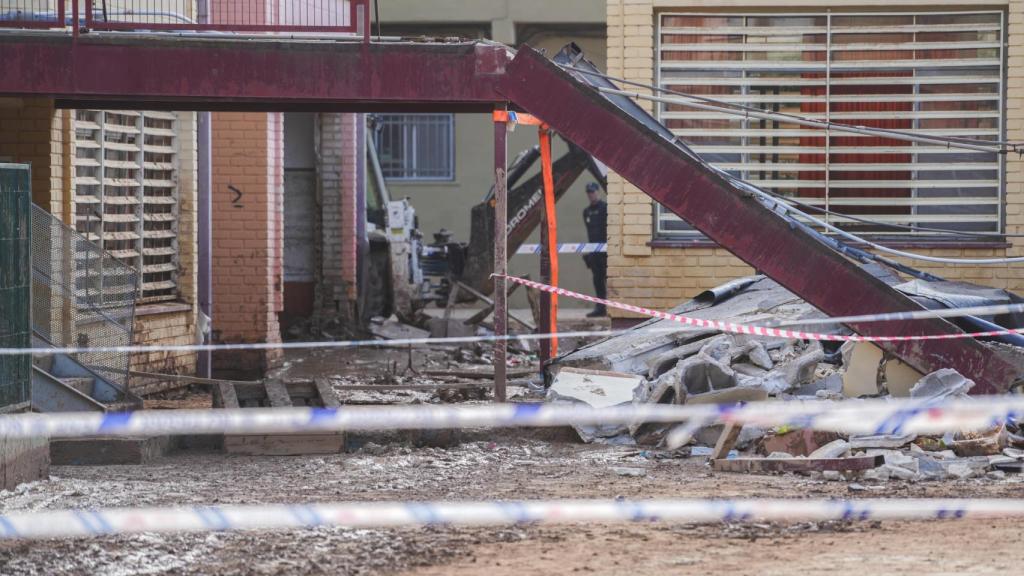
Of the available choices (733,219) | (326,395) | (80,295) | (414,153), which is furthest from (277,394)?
(414,153)

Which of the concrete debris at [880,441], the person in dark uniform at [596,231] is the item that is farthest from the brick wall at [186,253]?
the person in dark uniform at [596,231]

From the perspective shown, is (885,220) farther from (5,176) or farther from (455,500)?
(5,176)

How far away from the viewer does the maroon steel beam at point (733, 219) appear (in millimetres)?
10477

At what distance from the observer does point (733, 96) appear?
14.5 metres

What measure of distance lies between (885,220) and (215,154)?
670cm

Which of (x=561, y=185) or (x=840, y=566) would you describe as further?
(x=561, y=185)

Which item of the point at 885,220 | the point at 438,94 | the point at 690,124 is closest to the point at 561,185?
the point at 690,124

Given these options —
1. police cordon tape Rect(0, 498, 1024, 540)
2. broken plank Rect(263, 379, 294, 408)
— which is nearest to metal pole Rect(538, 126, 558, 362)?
broken plank Rect(263, 379, 294, 408)

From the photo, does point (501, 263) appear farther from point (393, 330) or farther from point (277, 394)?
point (393, 330)

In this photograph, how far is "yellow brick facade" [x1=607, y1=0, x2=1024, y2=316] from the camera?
561 inches

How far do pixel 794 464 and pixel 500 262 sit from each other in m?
3.29

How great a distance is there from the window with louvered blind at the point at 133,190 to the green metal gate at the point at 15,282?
4025 millimetres

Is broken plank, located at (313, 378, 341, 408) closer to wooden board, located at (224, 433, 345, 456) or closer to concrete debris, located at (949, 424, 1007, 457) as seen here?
wooden board, located at (224, 433, 345, 456)

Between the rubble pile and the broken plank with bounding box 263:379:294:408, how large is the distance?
190 cm
